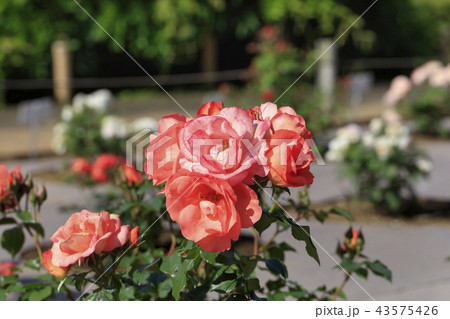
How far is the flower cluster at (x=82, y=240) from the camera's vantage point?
152 cm

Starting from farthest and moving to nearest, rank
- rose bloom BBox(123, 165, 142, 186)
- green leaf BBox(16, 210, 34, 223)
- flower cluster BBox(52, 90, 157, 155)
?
flower cluster BBox(52, 90, 157, 155)
rose bloom BBox(123, 165, 142, 186)
green leaf BBox(16, 210, 34, 223)

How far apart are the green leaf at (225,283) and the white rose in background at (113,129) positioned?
202 inches

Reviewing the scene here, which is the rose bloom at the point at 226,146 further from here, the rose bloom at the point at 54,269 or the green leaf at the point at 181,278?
the rose bloom at the point at 54,269

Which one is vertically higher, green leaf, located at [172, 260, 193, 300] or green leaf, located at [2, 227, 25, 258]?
green leaf, located at [172, 260, 193, 300]

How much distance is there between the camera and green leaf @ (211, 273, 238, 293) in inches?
60.7

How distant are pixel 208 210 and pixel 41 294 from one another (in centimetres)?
84

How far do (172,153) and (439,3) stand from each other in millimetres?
21967

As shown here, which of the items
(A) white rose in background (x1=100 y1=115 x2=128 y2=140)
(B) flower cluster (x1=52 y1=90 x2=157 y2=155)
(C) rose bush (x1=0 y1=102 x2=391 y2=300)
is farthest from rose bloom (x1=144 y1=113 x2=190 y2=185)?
(B) flower cluster (x1=52 y1=90 x2=157 y2=155)

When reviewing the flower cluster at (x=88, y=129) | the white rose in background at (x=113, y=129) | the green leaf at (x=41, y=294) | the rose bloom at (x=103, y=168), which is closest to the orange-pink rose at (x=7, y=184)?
the green leaf at (x=41, y=294)

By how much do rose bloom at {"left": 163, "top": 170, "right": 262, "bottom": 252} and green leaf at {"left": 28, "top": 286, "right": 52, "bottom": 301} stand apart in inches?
29.9

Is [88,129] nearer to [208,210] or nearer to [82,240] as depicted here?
[82,240]

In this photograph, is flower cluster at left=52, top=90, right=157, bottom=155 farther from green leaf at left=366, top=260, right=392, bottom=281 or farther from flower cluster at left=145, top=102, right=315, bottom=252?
flower cluster at left=145, top=102, right=315, bottom=252

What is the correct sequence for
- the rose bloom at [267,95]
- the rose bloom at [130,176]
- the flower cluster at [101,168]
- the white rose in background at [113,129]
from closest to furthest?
the rose bloom at [130,176] → the flower cluster at [101,168] → the white rose in background at [113,129] → the rose bloom at [267,95]

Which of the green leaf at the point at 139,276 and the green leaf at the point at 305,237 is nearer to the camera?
the green leaf at the point at 305,237
